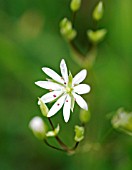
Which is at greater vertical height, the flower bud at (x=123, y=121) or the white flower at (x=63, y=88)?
the white flower at (x=63, y=88)

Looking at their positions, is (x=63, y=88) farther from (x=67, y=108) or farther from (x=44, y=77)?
(x=44, y=77)

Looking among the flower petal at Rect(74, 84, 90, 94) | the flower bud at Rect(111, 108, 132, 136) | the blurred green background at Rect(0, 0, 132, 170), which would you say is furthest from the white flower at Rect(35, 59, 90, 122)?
the blurred green background at Rect(0, 0, 132, 170)

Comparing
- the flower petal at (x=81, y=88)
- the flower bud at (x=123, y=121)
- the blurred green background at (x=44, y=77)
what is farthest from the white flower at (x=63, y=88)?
the blurred green background at (x=44, y=77)

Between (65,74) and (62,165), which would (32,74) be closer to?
(62,165)

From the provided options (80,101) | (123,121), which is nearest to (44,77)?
(123,121)

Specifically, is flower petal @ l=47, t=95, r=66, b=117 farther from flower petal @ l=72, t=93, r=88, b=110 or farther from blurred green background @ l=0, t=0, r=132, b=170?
blurred green background @ l=0, t=0, r=132, b=170

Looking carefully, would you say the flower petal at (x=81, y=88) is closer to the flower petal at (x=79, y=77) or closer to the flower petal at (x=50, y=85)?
the flower petal at (x=79, y=77)
